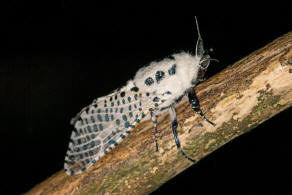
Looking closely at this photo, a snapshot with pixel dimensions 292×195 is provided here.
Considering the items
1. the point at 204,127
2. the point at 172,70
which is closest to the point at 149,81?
the point at 172,70

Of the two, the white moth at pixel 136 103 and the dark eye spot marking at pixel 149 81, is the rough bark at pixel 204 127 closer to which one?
the white moth at pixel 136 103

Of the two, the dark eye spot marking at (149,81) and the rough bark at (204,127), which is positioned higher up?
the dark eye spot marking at (149,81)

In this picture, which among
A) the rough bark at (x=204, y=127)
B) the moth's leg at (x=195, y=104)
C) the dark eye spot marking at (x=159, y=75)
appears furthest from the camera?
the dark eye spot marking at (x=159, y=75)

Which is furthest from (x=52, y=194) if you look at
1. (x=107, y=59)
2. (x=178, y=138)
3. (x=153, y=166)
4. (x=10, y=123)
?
(x=107, y=59)

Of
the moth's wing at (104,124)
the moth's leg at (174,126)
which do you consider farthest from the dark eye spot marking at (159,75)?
the moth's leg at (174,126)

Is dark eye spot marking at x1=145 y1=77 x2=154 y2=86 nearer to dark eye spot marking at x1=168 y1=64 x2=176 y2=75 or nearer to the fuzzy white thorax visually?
the fuzzy white thorax

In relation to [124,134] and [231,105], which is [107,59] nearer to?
[124,134]

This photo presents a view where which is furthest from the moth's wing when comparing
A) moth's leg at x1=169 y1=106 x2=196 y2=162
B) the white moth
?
moth's leg at x1=169 y1=106 x2=196 y2=162
